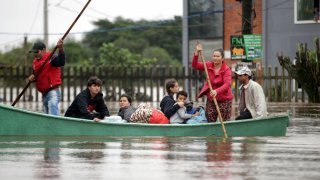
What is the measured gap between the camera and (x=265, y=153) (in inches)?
563

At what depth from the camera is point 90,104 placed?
18188 millimetres

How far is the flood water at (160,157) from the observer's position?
11.8m

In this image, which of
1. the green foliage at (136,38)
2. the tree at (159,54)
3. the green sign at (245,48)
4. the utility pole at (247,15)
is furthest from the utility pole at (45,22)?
the green foliage at (136,38)

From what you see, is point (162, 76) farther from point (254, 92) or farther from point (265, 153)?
point (265, 153)

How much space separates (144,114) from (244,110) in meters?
1.90

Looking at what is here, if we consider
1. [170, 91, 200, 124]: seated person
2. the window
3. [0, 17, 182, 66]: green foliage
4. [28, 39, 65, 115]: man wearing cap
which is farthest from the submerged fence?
[0, 17, 182, 66]: green foliage

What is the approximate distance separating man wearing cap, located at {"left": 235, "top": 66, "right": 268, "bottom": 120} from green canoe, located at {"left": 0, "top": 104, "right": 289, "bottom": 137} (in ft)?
2.50

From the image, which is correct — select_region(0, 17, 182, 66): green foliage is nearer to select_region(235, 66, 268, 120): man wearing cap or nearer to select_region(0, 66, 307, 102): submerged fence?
select_region(0, 66, 307, 102): submerged fence

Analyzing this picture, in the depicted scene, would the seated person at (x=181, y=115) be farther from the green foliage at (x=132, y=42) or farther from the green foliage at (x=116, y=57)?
the green foliage at (x=132, y=42)

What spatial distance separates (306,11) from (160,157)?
30828 mm

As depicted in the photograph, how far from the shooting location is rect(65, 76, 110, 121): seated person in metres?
17.8

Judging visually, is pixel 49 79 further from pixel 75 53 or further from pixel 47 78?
pixel 75 53

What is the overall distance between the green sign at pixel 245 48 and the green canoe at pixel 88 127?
1347 cm

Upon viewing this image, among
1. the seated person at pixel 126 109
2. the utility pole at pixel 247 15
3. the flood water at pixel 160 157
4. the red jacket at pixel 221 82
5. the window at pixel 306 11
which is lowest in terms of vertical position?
the flood water at pixel 160 157
